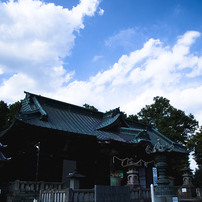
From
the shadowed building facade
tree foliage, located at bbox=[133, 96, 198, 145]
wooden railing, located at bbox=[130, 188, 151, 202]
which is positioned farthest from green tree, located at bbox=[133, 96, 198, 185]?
wooden railing, located at bbox=[130, 188, 151, 202]

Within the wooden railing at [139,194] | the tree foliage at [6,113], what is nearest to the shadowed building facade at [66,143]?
the wooden railing at [139,194]

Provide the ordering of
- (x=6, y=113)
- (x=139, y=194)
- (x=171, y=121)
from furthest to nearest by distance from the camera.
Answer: (x=171, y=121)
(x=6, y=113)
(x=139, y=194)

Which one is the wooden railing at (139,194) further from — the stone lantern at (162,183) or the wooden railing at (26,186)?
the wooden railing at (26,186)

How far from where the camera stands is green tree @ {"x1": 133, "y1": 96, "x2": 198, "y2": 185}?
1467 inches

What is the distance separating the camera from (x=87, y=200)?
424 inches

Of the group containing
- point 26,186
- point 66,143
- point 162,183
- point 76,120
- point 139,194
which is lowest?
point 139,194

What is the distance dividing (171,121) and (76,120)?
984 inches

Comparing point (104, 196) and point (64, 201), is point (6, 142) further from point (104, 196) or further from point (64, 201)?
point (104, 196)

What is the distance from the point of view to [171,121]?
40.2m

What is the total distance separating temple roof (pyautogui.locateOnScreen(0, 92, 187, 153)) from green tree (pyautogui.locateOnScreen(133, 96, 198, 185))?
16996 millimetres

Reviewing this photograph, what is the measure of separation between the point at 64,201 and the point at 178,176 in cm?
2849

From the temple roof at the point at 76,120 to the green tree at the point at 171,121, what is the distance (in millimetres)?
16996

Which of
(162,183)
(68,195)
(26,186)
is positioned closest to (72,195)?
(68,195)

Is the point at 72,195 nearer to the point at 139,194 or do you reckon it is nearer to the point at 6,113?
the point at 139,194
